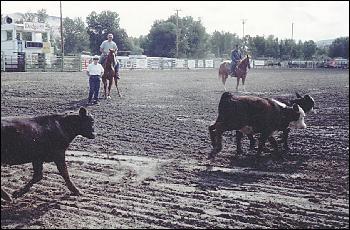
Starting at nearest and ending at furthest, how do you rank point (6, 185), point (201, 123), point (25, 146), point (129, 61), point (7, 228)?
→ point (7, 228) < point (25, 146) < point (6, 185) < point (201, 123) < point (129, 61)

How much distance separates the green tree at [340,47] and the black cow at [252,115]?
4.62 feet

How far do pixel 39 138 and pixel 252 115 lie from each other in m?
3.30

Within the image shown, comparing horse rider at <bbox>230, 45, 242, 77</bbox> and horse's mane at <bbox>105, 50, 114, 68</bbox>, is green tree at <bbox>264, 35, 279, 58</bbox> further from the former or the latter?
horse's mane at <bbox>105, 50, 114, 68</bbox>

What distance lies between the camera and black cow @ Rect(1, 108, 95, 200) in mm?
4410

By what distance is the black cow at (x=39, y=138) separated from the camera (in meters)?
4.41

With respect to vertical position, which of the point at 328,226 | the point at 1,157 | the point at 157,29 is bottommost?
the point at 328,226

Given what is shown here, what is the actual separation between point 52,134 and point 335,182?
3346 millimetres

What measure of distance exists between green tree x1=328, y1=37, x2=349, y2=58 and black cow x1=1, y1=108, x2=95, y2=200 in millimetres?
2983

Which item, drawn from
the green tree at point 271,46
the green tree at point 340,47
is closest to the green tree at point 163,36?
the green tree at point 271,46

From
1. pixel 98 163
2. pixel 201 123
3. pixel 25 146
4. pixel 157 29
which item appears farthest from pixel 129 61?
pixel 25 146

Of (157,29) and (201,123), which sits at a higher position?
(157,29)

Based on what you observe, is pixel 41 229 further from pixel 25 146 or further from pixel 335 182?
pixel 335 182

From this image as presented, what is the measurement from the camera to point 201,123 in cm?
1048

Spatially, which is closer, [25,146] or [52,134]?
[25,146]
